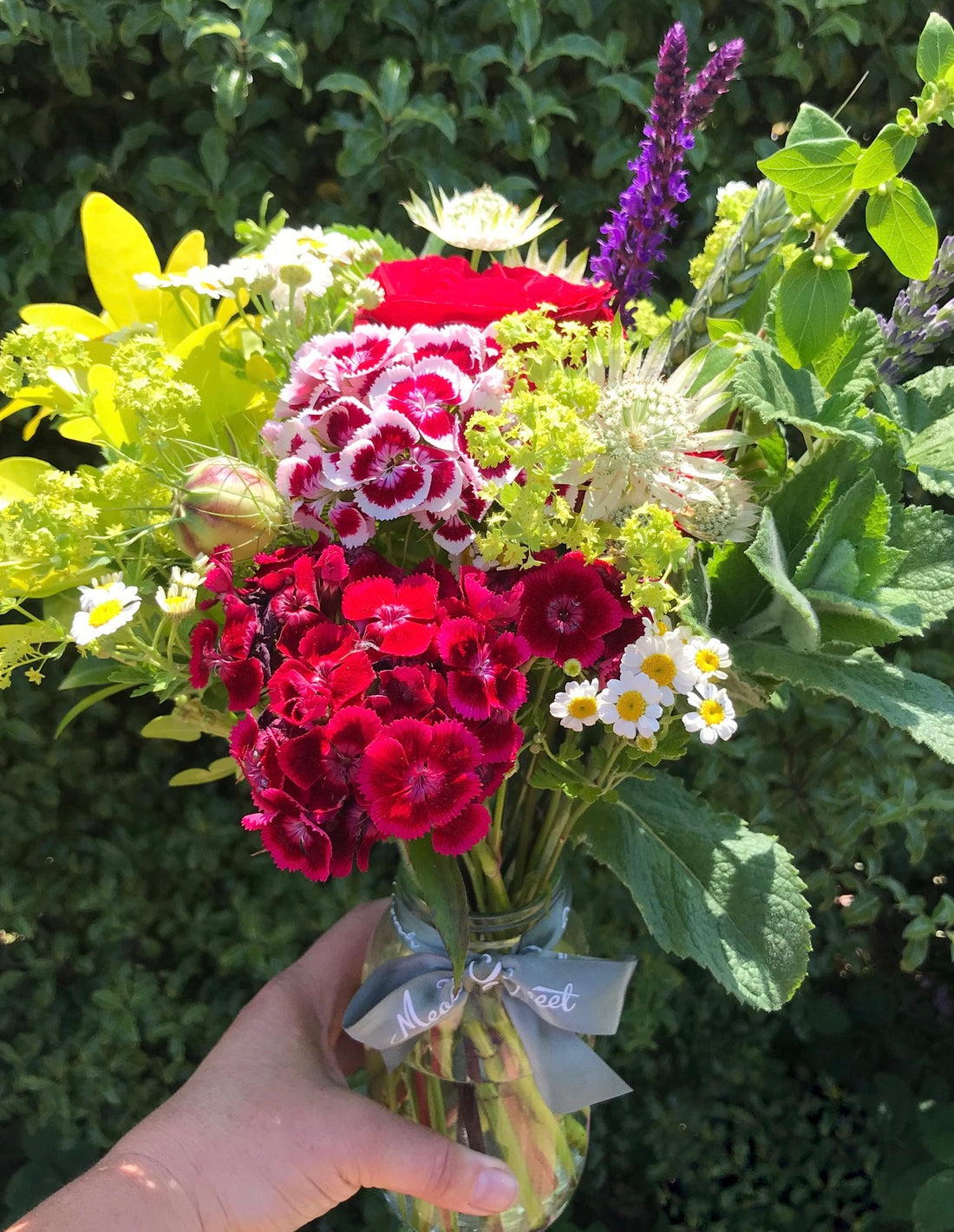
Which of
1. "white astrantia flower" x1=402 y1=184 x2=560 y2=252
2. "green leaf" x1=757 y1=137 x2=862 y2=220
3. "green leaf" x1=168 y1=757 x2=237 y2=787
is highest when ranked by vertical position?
"green leaf" x1=757 y1=137 x2=862 y2=220

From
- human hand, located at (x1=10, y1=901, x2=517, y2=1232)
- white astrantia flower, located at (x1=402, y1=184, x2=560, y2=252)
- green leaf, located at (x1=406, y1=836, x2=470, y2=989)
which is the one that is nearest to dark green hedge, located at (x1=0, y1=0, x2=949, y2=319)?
white astrantia flower, located at (x1=402, y1=184, x2=560, y2=252)

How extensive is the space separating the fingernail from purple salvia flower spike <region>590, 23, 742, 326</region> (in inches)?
28.2

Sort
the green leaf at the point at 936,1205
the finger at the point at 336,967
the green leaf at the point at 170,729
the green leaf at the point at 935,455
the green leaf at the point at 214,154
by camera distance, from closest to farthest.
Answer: the green leaf at the point at 935,455 → the green leaf at the point at 170,729 → the finger at the point at 336,967 → the green leaf at the point at 214,154 → the green leaf at the point at 936,1205

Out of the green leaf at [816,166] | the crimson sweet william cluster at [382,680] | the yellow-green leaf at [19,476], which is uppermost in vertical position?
the green leaf at [816,166]

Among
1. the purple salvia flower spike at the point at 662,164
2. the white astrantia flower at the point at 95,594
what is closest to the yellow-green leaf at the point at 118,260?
the white astrantia flower at the point at 95,594

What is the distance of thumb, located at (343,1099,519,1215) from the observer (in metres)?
0.80

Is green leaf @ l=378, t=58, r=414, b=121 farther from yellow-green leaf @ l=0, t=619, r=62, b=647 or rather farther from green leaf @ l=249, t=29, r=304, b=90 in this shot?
yellow-green leaf @ l=0, t=619, r=62, b=647

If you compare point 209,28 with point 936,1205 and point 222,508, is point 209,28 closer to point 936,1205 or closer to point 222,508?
point 222,508

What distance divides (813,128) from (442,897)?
1.82ft

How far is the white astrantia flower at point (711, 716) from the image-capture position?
1.92 feet

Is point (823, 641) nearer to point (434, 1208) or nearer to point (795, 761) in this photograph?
point (434, 1208)

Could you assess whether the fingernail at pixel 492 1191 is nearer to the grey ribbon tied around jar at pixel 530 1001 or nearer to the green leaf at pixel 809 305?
the grey ribbon tied around jar at pixel 530 1001

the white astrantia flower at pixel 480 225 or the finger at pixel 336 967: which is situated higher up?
the white astrantia flower at pixel 480 225

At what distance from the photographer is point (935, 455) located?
664 mm
